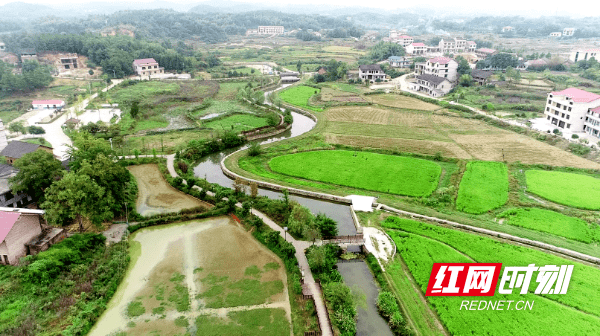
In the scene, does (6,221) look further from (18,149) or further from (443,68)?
(443,68)

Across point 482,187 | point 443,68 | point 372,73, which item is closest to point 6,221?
point 482,187

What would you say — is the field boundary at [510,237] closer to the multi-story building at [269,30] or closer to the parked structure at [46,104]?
the parked structure at [46,104]

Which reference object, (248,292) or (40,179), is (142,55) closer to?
(40,179)

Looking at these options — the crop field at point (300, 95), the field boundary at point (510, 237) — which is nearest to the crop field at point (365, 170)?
the field boundary at point (510, 237)

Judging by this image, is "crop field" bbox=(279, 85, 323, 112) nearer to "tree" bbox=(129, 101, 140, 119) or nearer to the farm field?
"tree" bbox=(129, 101, 140, 119)

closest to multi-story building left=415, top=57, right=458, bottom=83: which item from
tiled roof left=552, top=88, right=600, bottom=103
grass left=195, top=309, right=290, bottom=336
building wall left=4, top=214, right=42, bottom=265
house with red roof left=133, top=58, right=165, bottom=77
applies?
tiled roof left=552, top=88, right=600, bottom=103

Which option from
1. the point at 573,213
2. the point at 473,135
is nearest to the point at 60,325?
the point at 573,213
